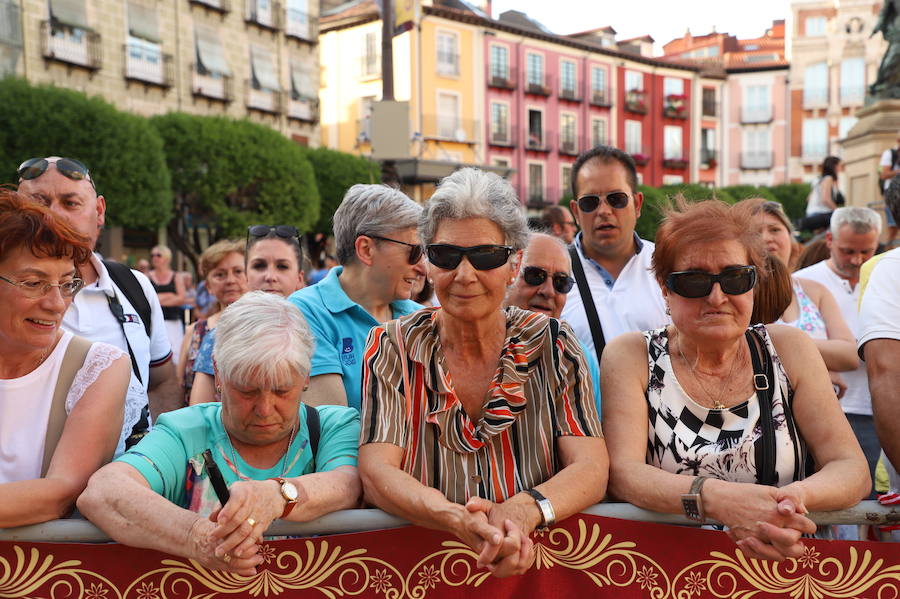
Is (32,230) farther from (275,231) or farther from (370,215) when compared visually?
(275,231)

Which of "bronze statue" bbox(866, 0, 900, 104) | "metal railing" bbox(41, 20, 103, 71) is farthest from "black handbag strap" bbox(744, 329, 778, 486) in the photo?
"metal railing" bbox(41, 20, 103, 71)

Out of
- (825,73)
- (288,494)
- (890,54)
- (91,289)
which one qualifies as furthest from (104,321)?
(825,73)

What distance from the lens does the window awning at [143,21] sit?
85.8 feet

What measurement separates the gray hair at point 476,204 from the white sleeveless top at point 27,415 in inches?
45.8

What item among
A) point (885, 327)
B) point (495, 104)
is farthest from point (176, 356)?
point (495, 104)

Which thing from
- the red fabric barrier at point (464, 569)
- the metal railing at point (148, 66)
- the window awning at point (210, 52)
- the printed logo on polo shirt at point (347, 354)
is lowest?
the red fabric barrier at point (464, 569)

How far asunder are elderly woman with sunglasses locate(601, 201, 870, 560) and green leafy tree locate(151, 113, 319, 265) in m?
24.4

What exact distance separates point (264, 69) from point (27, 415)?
97.2 feet

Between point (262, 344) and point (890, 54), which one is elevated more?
point (890, 54)

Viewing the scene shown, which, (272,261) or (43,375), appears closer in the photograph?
(43,375)

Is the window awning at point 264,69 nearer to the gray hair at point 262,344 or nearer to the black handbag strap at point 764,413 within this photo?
the gray hair at point 262,344

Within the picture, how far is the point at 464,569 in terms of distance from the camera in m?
2.53

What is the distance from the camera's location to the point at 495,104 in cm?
4269

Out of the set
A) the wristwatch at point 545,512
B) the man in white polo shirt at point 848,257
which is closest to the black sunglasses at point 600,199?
the man in white polo shirt at point 848,257
